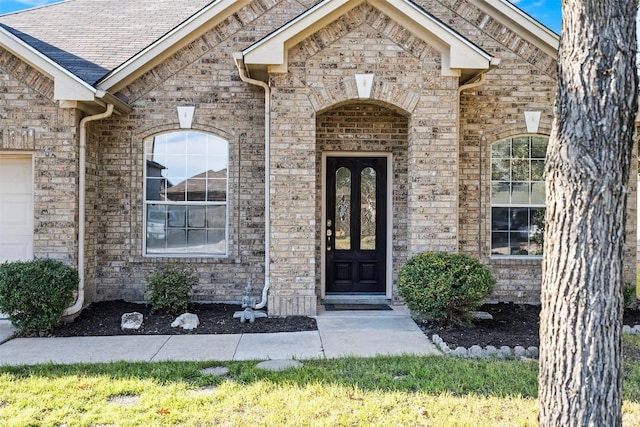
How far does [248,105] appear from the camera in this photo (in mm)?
8344

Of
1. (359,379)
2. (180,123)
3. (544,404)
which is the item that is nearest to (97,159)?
(180,123)

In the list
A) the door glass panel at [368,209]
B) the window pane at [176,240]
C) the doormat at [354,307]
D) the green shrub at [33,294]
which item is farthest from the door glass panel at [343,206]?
the green shrub at [33,294]

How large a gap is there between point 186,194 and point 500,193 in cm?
545

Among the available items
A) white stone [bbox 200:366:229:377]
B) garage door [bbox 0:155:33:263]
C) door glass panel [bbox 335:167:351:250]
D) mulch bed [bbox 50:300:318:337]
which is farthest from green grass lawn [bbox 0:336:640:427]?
door glass panel [bbox 335:167:351:250]

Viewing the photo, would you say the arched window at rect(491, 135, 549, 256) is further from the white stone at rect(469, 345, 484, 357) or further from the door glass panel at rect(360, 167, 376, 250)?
the white stone at rect(469, 345, 484, 357)

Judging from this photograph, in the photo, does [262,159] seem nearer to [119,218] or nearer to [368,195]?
[368,195]

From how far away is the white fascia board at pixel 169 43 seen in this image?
26.0 ft

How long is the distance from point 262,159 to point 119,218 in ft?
8.52

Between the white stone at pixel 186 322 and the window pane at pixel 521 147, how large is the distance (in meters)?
5.99

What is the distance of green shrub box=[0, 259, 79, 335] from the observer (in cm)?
636

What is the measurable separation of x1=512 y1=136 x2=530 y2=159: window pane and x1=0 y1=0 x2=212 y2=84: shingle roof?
6.78 m

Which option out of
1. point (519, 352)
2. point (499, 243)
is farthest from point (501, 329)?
point (499, 243)

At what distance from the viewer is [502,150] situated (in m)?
8.67

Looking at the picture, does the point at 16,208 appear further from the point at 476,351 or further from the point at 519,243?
the point at 519,243
